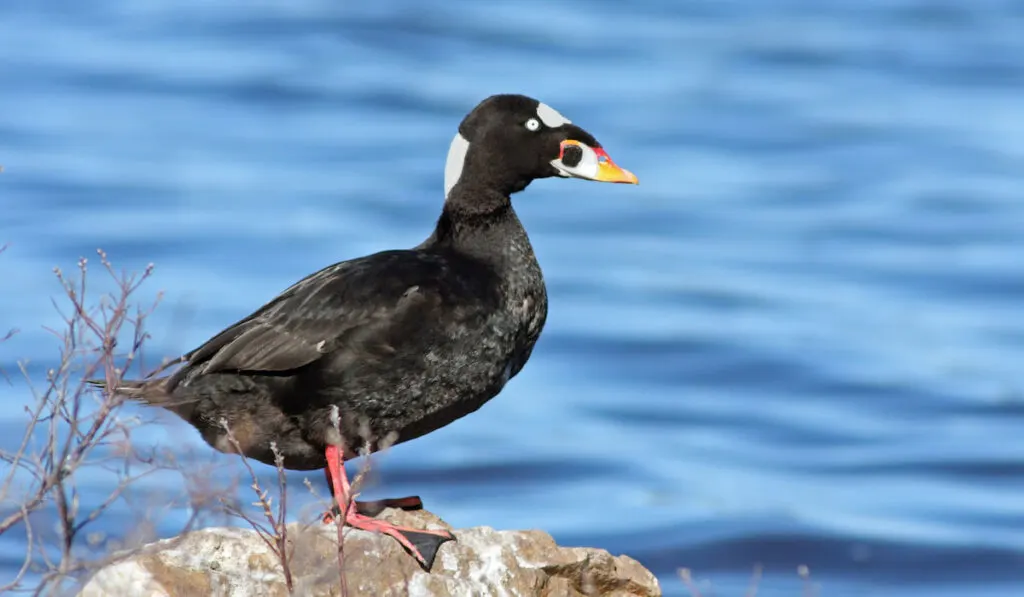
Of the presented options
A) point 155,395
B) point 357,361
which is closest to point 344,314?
point 357,361

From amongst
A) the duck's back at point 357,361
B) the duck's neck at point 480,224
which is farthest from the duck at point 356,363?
the duck's neck at point 480,224

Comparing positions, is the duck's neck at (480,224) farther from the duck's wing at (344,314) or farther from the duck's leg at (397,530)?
the duck's leg at (397,530)

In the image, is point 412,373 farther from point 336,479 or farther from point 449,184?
point 449,184

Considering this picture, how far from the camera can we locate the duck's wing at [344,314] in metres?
7.77

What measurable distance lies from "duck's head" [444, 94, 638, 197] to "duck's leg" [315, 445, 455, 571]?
1488 millimetres

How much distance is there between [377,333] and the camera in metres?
7.84

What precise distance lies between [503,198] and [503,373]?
33.9 inches

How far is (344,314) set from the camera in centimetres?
792

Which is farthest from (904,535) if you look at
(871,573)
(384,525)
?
(384,525)

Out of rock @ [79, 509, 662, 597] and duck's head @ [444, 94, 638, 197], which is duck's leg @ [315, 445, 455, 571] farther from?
duck's head @ [444, 94, 638, 197]

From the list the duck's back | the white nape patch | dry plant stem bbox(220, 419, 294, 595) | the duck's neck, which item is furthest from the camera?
the white nape patch

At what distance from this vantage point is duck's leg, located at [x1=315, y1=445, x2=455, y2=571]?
7.21 m

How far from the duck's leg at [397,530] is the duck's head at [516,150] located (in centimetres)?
149

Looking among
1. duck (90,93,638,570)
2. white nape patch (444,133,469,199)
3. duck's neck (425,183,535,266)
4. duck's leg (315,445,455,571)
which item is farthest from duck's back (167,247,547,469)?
white nape patch (444,133,469,199)
